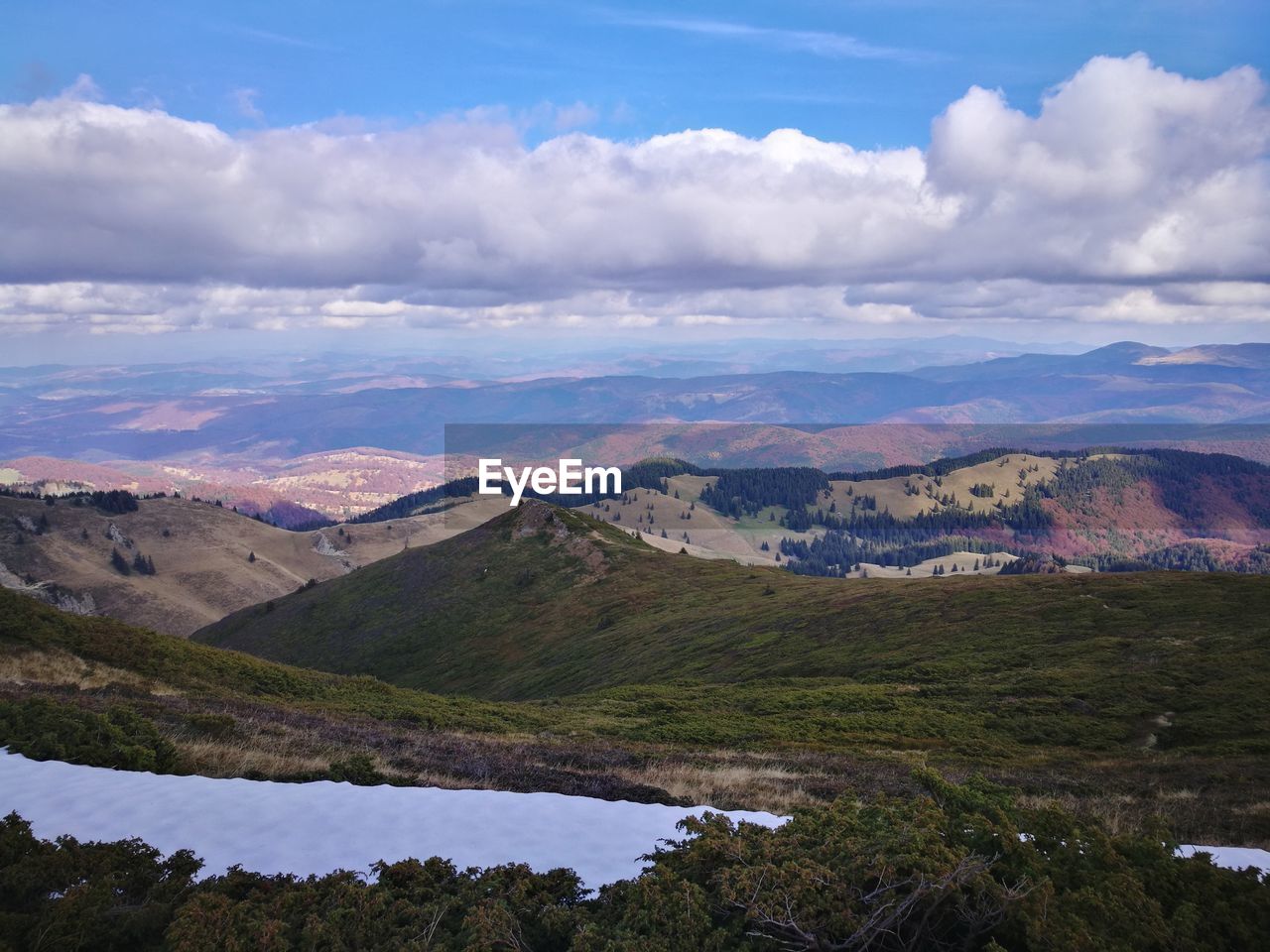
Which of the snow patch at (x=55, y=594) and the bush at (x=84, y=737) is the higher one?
A: the bush at (x=84, y=737)

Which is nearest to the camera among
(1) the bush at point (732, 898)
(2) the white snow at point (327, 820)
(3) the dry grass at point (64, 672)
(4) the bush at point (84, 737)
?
(1) the bush at point (732, 898)

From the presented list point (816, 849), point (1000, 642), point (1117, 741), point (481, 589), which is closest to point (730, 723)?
point (1117, 741)

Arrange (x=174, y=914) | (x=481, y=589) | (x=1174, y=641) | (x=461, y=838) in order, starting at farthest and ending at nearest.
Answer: (x=481, y=589) → (x=1174, y=641) → (x=461, y=838) → (x=174, y=914)

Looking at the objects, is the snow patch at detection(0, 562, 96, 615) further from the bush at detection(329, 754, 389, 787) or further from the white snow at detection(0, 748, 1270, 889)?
the white snow at detection(0, 748, 1270, 889)

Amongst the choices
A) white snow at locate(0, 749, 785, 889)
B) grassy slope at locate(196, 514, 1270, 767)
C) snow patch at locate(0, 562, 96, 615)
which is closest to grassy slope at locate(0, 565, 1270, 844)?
grassy slope at locate(196, 514, 1270, 767)

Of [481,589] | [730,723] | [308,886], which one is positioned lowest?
[481,589]

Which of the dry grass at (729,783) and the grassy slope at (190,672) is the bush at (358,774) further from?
the grassy slope at (190,672)

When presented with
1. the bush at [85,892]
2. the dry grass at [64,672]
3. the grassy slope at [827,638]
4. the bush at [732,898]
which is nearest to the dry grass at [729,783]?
the bush at [732,898]

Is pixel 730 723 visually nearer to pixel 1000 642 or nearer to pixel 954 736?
pixel 954 736
